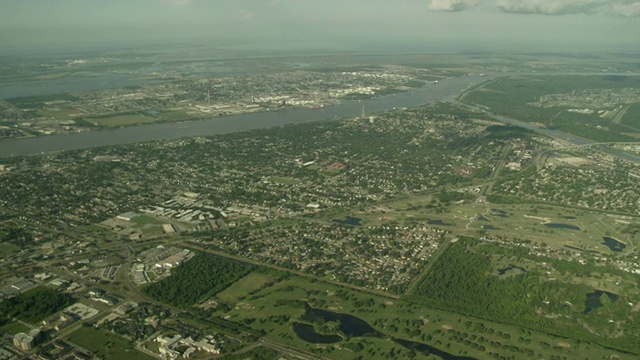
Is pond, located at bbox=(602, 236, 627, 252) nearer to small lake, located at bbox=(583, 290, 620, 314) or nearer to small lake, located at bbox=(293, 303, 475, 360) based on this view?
small lake, located at bbox=(583, 290, 620, 314)

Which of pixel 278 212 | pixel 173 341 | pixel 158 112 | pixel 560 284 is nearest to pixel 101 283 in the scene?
pixel 173 341

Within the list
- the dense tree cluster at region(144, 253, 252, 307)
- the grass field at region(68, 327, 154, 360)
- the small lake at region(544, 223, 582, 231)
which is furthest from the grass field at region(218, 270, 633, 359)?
the small lake at region(544, 223, 582, 231)

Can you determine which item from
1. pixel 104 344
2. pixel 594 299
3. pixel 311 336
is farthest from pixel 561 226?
pixel 104 344

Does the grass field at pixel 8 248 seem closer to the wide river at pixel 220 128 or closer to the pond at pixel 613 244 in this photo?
the wide river at pixel 220 128

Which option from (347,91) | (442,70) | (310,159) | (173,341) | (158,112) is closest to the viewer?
(173,341)

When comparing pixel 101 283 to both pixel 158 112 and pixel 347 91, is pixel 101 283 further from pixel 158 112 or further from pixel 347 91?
pixel 347 91

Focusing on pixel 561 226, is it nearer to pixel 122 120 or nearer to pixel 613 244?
pixel 613 244
